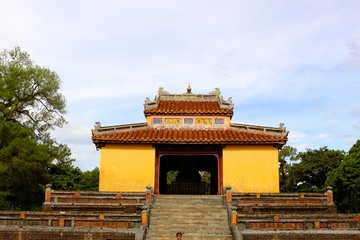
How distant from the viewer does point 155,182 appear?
21406mm

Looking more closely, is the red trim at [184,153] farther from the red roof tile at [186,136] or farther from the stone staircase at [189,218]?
the stone staircase at [189,218]

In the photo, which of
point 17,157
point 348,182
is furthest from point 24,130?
point 348,182

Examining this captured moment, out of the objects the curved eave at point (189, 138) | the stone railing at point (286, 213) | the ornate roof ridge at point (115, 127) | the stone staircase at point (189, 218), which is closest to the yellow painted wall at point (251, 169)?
the curved eave at point (189, 138)

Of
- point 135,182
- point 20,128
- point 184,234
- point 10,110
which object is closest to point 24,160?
point 20,128

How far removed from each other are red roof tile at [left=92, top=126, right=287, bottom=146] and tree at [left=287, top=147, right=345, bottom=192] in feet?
77.8

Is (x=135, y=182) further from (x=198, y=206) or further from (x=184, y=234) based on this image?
(x=184, y=234)

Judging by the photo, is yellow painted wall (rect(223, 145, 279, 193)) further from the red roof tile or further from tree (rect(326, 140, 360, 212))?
tree (rect(326, 140, 360, 212))

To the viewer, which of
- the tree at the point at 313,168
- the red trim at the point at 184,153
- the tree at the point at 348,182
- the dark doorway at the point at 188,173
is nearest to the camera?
the red trim at the point at 184,153

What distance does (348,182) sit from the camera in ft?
97.8

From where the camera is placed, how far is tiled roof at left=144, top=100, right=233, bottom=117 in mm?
23047

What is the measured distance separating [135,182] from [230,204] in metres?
5.73

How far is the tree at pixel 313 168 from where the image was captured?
1690 inches

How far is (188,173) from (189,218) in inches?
341

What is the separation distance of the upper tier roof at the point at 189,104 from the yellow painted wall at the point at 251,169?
8.78ft
